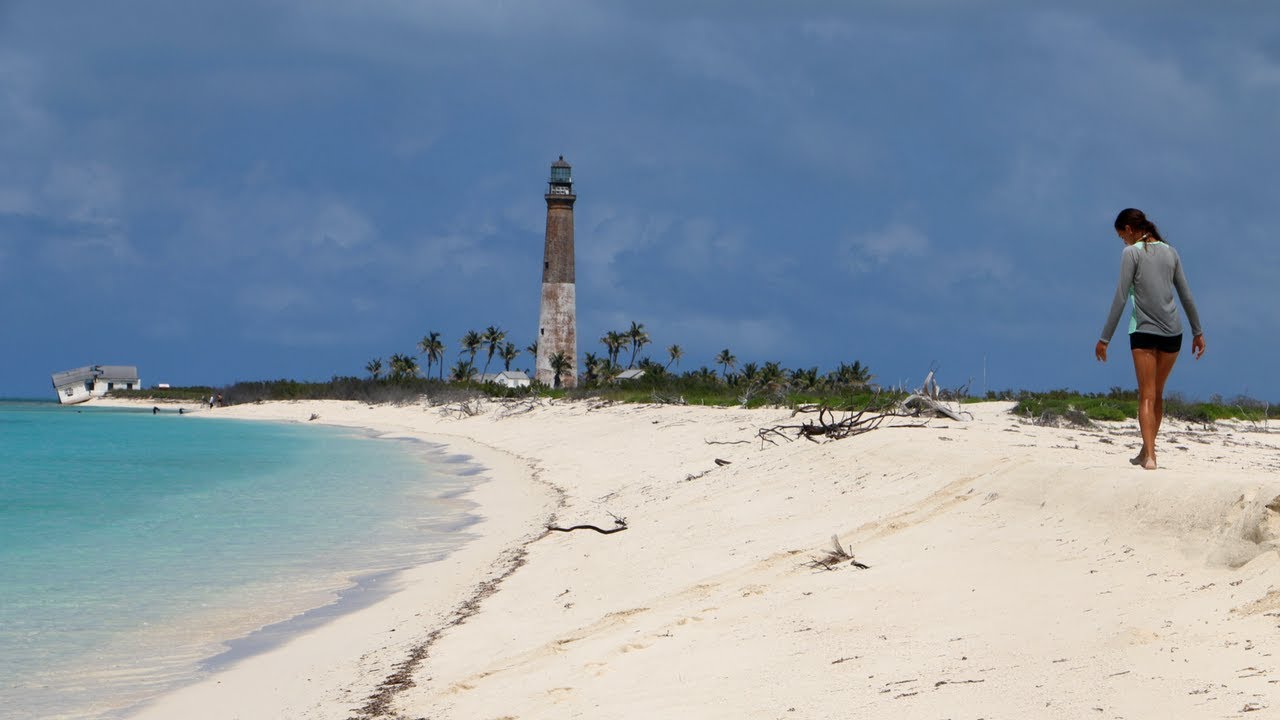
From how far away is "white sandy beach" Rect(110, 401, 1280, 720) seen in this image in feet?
15.0

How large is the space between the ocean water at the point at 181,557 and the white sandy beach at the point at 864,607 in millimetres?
807

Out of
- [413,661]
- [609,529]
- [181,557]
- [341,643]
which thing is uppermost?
[609,529]

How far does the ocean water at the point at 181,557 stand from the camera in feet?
27.9

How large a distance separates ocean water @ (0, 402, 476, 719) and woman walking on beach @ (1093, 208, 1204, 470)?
7.20m

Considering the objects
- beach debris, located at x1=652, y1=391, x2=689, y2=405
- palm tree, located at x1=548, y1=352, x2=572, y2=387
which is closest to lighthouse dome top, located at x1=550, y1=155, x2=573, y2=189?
palm tree, located at x1=548, y1=352, x2=572, y2=387

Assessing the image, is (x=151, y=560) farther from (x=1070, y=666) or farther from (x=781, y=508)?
(x=1070, y=666)

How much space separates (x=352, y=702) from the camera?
6.69 metres

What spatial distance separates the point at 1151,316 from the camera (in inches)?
317

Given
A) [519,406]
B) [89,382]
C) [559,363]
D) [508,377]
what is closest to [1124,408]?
[519,406]

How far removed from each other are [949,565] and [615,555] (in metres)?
4.25

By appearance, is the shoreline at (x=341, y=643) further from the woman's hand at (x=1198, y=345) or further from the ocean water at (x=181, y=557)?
the woman's hand at (x=1198, y=345)

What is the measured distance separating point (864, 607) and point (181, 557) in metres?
10.7

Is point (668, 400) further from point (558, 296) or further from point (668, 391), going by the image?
point (558, 296)

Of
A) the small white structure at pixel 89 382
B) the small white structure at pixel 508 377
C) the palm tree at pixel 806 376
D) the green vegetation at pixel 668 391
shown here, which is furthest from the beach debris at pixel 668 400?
the small white structure at pixel 89 382
